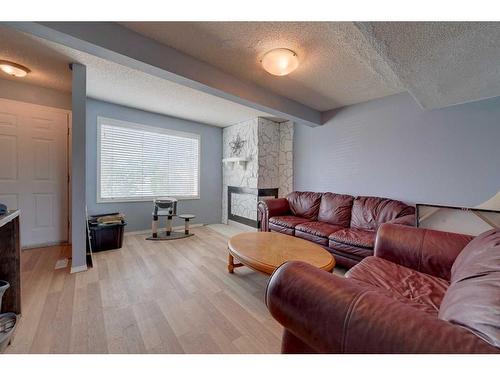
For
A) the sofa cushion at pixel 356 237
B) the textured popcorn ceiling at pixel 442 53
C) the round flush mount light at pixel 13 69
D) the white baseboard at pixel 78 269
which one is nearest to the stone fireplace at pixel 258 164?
the sofa cushion at pixel 356 237

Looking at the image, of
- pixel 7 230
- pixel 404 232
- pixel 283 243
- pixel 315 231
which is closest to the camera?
pixel 7 230

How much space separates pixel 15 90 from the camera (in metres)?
2.82

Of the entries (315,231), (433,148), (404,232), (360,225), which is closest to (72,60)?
(315,231)

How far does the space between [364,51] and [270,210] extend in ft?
8.01

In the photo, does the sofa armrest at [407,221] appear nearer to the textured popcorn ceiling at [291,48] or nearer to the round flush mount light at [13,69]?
the textured popcorn ceiling at [291,48]

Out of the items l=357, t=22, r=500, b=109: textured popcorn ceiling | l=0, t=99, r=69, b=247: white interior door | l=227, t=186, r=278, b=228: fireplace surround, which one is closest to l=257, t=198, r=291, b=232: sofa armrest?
l=227, t=186, r=278, b=228: fireplace surround

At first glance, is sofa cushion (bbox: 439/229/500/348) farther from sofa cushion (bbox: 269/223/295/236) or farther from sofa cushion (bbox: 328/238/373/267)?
sofa cushion (bbox: 269/223/295/236)

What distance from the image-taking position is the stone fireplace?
4215mm

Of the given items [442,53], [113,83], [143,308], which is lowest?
[143,308]

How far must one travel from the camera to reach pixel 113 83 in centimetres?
279

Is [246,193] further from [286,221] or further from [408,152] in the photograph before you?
[408,152]

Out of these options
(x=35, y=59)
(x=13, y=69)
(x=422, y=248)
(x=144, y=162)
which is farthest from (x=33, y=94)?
(x=422, y=248)

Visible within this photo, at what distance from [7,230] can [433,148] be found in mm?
4242
